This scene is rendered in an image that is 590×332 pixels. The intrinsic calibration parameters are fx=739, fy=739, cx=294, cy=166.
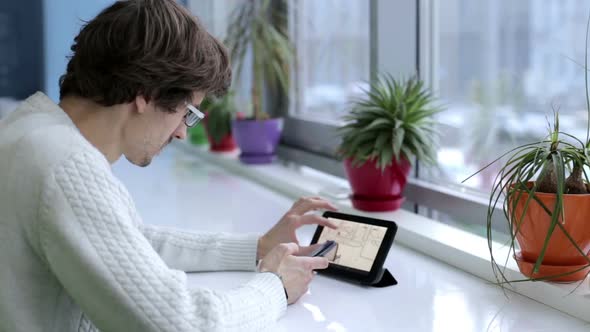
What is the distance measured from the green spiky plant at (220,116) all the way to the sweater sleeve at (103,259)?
1889mm

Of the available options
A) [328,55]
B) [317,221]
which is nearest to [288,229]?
[317,221]

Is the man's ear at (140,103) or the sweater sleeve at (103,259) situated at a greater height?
the man's ear at (140,103)

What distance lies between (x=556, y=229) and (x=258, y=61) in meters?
1.64

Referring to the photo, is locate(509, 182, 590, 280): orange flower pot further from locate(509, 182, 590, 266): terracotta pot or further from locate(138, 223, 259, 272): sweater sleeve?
locate(138, 223, 259, 272): sweater sleeve

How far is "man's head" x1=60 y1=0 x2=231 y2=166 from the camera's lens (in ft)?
3.57

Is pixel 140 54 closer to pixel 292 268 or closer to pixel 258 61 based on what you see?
pixel 292 268

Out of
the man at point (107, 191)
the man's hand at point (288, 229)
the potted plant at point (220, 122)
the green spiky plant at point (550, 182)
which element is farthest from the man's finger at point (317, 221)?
the potted plant at point (220, 122)

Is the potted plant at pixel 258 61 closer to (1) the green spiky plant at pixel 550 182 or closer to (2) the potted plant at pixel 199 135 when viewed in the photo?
(2) the potted plant at pixel 199 135

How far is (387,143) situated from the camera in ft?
5.78

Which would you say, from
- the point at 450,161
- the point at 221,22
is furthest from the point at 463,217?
the point at 221,22

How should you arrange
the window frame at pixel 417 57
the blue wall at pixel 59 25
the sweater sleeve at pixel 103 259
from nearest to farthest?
the sweater sleeve at pixel 103 259, the window frame at pixel 417 57, the blue wall at pixel 59 25

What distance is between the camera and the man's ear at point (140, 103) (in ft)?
3.71

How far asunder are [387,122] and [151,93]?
0.77m

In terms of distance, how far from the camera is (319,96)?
2740 millimetres
